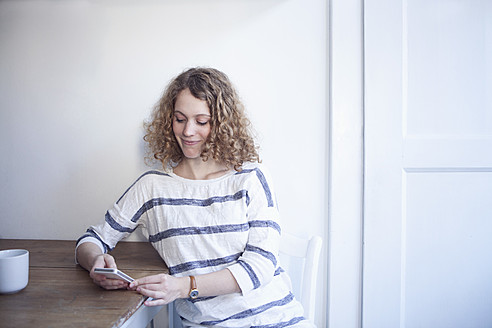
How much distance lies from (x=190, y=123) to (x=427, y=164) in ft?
2.89

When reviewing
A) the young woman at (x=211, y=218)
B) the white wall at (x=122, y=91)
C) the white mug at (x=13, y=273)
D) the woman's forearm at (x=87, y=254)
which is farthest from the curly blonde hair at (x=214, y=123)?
the white mug at (x=13, y=273)

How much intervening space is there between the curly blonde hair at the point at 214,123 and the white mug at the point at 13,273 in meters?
0.48

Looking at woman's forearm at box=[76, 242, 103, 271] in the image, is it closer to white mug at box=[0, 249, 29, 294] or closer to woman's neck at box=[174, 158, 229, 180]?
white mug at box=[0, 249, 29, 294]

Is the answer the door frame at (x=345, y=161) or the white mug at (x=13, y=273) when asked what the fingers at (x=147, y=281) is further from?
the door frame at (x=345, y=161)

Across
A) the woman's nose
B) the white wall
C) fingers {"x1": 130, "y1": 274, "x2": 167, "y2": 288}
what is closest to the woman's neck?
the woman's nose

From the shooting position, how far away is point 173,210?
1.02 meters

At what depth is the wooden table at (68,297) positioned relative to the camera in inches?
25.7

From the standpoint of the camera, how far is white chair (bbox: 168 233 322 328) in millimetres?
1122

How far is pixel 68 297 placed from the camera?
0.76 m

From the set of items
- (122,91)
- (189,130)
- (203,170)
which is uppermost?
(122,91)

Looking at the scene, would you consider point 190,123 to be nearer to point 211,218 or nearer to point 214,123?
point 214,123

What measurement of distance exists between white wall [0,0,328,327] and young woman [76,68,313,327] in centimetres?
20

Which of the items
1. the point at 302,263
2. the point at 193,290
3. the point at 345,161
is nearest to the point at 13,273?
the point at 193,290

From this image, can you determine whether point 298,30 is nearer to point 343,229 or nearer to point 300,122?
point 300,122
